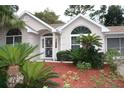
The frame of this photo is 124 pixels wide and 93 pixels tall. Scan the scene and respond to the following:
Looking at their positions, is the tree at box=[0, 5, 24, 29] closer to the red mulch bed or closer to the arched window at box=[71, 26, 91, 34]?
the arched window at box=[71, 26, 91, 34]

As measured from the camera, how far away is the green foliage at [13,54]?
41.8 ft

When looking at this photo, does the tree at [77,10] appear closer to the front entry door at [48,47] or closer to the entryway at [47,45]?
the entryway at [47,45]

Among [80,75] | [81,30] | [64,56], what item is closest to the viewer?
[80,75]

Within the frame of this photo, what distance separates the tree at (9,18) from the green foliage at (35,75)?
19.9 feet

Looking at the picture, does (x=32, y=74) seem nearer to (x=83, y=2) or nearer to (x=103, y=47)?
(x=83, y=2)

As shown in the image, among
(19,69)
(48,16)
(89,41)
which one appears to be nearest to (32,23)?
(48,16)

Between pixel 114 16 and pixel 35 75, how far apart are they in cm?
970

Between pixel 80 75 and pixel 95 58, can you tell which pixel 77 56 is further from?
pixel 80 75

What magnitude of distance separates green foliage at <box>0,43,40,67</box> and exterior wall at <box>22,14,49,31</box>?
A: 21.8 feet

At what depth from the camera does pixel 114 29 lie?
19.3 meters

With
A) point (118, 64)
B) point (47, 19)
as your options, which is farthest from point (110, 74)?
point (47, 19)

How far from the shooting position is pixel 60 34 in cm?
1950

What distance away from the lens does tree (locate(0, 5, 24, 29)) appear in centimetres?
1822

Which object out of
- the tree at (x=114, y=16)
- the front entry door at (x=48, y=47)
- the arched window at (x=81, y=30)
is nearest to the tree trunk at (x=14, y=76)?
the front entry door at (x=48, y=47)
